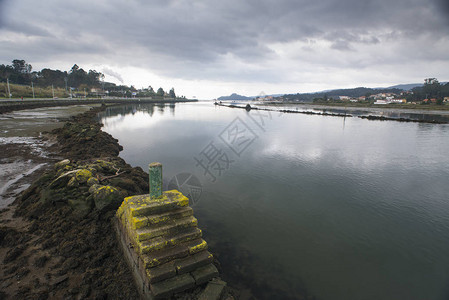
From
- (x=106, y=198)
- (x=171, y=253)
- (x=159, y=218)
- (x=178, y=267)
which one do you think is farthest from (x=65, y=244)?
(x=178, y=267)

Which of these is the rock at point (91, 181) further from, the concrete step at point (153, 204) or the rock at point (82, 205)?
the concrete step at point (153, 204)

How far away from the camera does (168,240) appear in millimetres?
5184

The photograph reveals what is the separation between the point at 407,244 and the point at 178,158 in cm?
1681

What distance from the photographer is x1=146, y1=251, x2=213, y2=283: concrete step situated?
4.71 m

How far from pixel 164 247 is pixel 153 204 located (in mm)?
1145

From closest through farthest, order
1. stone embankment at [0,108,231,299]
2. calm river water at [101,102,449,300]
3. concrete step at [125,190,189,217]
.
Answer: stone embankment at [0,108,231,299] < concrete step at [125,190,189,217] < calm river water at [101,102,449,300]

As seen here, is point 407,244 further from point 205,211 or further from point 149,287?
point 149,287

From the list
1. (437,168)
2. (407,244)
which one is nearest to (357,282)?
(407,244)

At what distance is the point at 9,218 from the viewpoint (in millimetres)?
7402

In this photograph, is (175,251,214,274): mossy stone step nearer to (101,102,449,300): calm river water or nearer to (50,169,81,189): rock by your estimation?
(101,102,449,300): calm river water

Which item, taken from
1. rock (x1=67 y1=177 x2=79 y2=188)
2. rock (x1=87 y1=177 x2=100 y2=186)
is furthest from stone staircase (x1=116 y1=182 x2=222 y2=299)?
rock (x1=67 y1=177 x2=79 y2=188)

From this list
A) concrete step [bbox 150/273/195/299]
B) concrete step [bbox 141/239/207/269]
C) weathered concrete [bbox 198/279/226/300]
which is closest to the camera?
concrete step [bbox 150/273/195/299]

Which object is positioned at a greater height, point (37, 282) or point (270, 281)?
point (37, 282)

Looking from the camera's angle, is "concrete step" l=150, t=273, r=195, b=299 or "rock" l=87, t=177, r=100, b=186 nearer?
"concrete step" l=150, t=273, r=195, b=299
